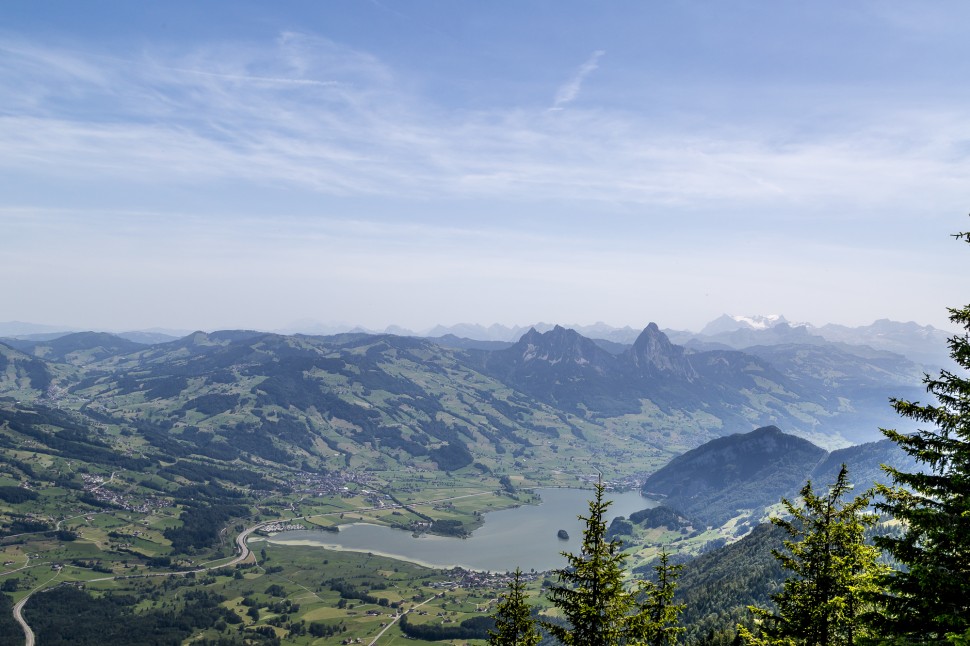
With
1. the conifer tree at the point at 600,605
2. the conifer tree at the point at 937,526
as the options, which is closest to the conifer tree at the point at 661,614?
the conifer tree at the point at 600,605

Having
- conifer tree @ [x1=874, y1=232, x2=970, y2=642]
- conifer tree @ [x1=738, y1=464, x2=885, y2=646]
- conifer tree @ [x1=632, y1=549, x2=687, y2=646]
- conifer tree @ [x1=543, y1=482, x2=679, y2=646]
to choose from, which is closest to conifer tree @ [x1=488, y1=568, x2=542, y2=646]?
conifer tree @ [x1=543, y1=482, x2=679, y2=646]

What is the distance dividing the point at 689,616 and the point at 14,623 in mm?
207079

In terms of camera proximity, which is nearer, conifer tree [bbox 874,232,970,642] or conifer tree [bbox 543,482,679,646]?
conifer tree [bbox 874,232,970,642]

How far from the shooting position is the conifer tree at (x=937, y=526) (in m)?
16.0

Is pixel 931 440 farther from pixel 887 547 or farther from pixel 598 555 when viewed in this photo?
pixel 598 555

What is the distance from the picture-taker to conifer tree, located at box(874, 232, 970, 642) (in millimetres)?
16031

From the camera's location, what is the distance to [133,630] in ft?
648

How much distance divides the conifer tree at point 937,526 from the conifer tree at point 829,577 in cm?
226

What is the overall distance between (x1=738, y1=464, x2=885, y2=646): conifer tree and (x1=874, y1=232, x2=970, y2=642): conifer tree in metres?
2.26

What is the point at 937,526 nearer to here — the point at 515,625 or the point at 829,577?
the point at 829,577

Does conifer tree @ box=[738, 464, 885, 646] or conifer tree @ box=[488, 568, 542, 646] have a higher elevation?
conifer tree @ box=[738, 464, 885, 646]

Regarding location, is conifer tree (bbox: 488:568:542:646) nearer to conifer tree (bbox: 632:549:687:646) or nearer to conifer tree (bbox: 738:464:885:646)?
conifer tree (bbox: 632:549:687:646)

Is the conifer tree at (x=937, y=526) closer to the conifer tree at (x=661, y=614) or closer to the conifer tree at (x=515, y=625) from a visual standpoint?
the conifer tree at (x=661, y=614)

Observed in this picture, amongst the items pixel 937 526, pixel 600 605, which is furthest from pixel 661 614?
pixel 937 526
